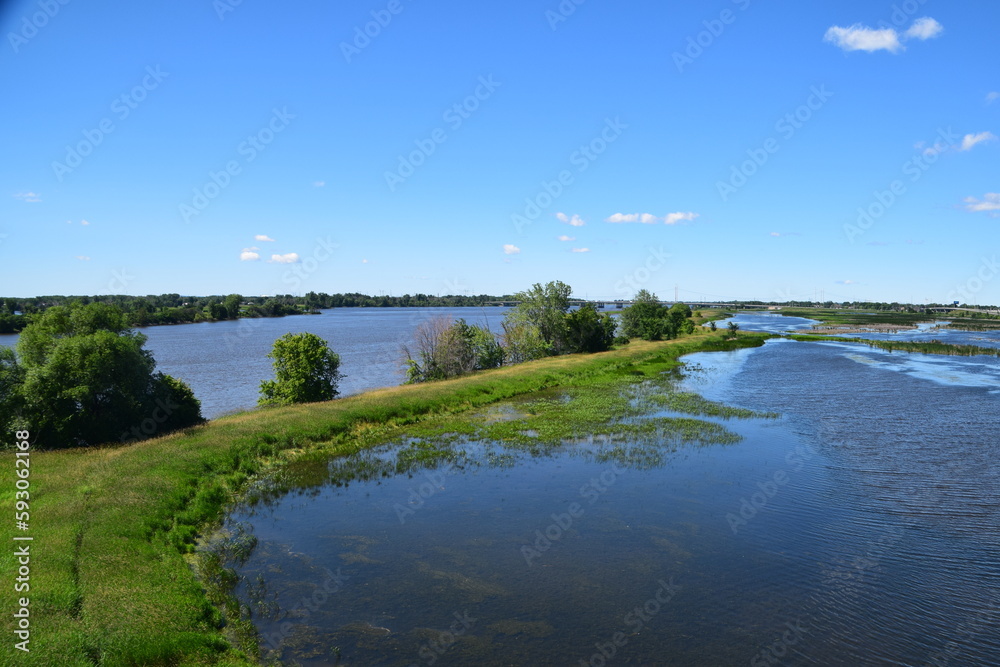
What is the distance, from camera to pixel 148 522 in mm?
18266

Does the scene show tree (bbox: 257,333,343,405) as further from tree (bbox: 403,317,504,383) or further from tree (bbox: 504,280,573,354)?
tree (bbox: 504,280,573,354)

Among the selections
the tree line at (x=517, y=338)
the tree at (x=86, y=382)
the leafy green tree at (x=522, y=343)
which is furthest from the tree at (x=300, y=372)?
the leafy green tree at (x=522, y=343)

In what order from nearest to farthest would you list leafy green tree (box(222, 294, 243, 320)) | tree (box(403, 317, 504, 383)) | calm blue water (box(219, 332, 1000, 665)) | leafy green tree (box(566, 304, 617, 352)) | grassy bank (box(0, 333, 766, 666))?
grassy bank (box(0, 333, 766, 666)) < calm blue water (box(219, 332, 1000, 665)) < tree (box(403, 317, 504, 383)) < leafy green tree (box(566, 304, 617, 352)) < leafy green tree (box(222, 294, 243, 320))

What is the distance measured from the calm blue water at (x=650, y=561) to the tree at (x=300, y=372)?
17874 mm

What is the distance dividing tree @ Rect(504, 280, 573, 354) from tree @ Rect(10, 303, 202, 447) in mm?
48737

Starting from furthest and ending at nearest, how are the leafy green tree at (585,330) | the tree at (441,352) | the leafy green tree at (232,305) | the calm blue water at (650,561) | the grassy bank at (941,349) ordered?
the leafy green tree at (232,305)
the grassy bank at (941,349)
the leafy green tree at (585,330)
the tree at (441,352)
the calm blue water at (650,561)

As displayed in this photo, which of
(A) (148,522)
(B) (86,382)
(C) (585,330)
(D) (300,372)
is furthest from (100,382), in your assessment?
(C) (585,330)

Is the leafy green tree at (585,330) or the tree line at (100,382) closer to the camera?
the tree line at (100,382)

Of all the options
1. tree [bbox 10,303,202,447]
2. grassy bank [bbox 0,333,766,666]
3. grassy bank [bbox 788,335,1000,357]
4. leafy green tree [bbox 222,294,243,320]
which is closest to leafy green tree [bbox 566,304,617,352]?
grassy bank [bbox 0,333,766,666]

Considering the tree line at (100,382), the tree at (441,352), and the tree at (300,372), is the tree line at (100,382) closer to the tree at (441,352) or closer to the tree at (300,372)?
the tree at (300,372)

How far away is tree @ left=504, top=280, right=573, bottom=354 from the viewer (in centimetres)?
7431

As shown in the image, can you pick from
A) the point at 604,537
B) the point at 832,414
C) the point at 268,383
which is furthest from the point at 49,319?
the point at 832,414

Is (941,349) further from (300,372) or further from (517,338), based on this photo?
(300,372)

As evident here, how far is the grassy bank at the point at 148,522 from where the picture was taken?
1185cm
